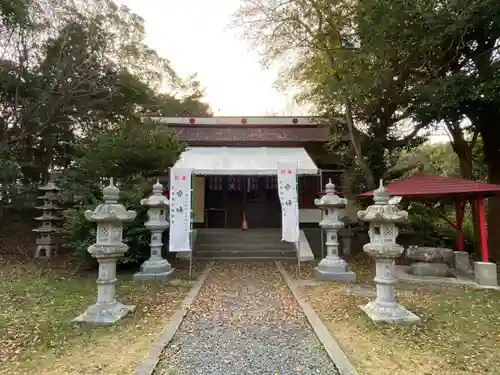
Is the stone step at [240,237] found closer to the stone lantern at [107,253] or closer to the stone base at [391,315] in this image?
the stone lantern at [107,253]

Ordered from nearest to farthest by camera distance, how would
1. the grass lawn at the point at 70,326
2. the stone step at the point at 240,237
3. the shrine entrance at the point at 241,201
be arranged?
the grass lawn at the point at 70,326, the stone step at the point at 240,237, the shrine entrance at the point at 241,201

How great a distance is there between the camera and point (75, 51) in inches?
348

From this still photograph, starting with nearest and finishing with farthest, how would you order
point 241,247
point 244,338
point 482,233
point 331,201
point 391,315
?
point 244,338, point 391,315, point 482,233, point 331,201, point 241,247

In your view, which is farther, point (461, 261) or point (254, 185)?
point (254, 185)

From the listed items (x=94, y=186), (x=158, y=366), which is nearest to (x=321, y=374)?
(x=158, y=366)

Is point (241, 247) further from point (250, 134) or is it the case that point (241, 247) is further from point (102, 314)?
point (102, 314)

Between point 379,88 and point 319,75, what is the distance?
2.29 metres

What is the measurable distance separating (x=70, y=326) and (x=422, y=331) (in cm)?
476

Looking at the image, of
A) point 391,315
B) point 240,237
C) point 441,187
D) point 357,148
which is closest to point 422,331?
point 391,315

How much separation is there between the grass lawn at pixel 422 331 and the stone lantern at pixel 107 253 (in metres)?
3.12

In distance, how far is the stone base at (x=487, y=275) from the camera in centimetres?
657

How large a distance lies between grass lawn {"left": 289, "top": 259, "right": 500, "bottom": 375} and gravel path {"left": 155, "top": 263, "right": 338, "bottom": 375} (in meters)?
0.46

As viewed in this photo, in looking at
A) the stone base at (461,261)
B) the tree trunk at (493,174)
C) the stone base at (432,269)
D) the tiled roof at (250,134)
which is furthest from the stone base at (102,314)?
the tree trunk at (493,174)

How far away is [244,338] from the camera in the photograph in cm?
388
